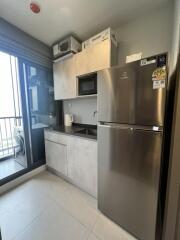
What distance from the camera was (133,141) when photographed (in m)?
1.09

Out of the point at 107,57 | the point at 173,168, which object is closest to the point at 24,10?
the point at 107,57

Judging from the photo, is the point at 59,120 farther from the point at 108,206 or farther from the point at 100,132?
the point at 108,206

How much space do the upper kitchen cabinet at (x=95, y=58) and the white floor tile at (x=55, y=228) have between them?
1990 mm

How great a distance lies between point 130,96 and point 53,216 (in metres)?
1.67

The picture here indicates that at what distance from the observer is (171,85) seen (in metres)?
1.06

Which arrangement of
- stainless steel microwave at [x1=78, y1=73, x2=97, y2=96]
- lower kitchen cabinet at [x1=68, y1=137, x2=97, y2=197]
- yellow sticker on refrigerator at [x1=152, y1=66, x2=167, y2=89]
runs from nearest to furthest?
1. yellow sticker on refrigerator at [x1=152, y1=66, x2=167, y2=89]
2. lower kitchen cabinet at [x1=68, y1=137, x2=97, y2=197]
3. stainless steel microwave at [x1=78, y1=73, x2=97, y2=96]

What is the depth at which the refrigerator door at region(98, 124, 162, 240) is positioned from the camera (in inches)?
40.2

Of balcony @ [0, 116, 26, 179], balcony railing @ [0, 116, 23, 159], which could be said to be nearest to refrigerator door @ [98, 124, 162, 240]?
balcony @ [0, 116, 26, 179]

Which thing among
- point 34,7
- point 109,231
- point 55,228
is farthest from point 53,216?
point 34,7

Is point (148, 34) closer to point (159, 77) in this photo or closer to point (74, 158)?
point (159, 77)

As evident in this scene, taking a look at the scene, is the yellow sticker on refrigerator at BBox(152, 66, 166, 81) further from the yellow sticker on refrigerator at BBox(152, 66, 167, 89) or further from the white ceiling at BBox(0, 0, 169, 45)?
the white ceiling at BBox(0, 0, 169, 45)

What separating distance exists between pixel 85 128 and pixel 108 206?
4.23ft

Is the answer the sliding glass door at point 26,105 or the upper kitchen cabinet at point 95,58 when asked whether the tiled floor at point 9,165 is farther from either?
the upper kitchen cabinet at point 95,58

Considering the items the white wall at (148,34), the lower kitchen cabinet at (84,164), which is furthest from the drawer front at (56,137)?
the white wall at (148,34)
